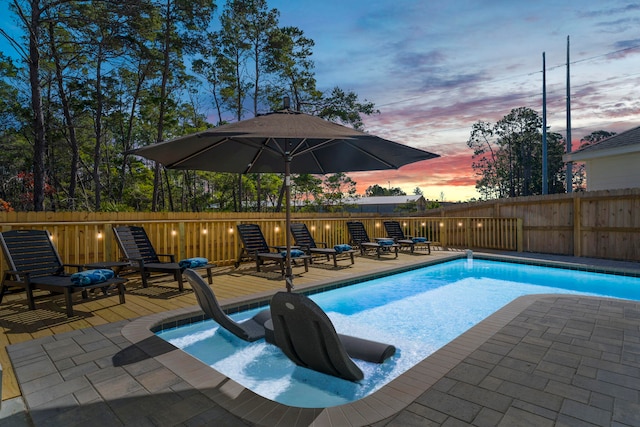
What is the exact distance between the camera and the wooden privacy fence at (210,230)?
576cm

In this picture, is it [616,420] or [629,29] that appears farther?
[629,29]

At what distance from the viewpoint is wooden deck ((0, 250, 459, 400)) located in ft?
11.2

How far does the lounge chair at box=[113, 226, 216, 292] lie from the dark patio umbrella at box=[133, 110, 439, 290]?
1629 millimetres

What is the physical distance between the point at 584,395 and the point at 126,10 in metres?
13.6

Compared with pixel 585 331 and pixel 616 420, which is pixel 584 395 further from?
pixel 585 331

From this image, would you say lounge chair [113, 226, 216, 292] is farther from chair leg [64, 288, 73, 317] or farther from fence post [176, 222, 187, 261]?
chair leg [64, 288, 73, 317]

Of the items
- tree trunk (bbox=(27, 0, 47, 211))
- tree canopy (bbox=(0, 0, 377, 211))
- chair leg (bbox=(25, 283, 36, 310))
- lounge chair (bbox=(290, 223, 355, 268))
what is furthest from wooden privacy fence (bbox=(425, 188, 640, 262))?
tree trunk (bbox=(27, 0, 47, 211))

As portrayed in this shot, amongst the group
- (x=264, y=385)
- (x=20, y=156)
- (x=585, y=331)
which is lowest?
(x=264, y=385)

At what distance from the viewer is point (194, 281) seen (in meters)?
3.38

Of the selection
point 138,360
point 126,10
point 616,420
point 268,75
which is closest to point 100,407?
point 138,360

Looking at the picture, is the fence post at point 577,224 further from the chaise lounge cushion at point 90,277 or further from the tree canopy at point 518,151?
the tree canopy at point 518,151

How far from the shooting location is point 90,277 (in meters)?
4.01

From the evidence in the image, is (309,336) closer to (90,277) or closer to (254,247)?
(90,277)

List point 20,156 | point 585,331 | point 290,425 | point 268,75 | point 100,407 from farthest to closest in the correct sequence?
point 20,156 → point 268,75 → point 585,331 → point 100,407 → point 290,425
